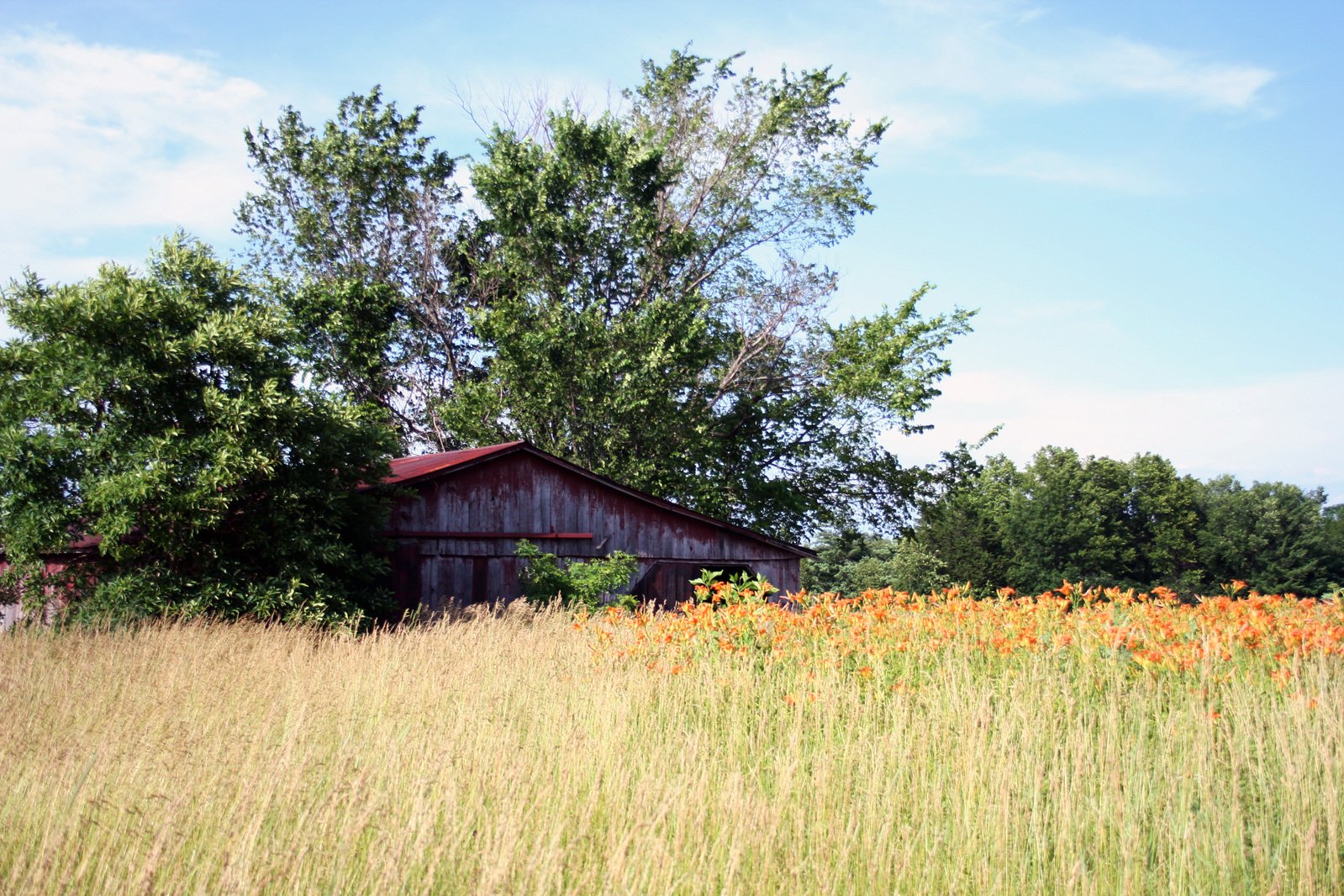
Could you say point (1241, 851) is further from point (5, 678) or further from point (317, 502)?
point (317, 502)

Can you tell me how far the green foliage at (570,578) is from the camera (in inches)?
740

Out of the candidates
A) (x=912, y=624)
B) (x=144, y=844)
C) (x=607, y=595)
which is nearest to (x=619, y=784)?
(x=144, y=844)

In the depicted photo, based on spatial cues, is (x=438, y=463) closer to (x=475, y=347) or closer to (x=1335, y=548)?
(x=475, y=347)

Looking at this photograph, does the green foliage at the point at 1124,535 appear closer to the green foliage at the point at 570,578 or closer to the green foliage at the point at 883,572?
the green foliage at the point at 883,572

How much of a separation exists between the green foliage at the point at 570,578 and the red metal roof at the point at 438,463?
200 cm

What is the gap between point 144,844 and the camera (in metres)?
4.14

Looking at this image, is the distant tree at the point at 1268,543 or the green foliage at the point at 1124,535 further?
the distant tree at the point at 1268,543

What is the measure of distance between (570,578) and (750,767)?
46.1 feet

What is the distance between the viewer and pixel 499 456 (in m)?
20.8

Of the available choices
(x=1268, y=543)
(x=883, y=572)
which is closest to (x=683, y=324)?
(x=883, y=572)

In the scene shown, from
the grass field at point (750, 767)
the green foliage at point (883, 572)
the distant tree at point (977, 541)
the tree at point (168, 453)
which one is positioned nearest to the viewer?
the grass field at point (750, 767)

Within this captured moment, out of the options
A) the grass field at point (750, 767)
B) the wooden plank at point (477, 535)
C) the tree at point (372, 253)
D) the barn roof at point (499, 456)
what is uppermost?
the tree at point (372, 253)

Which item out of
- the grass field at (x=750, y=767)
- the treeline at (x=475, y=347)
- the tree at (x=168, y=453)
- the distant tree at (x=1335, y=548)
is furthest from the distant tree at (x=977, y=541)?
the grass field at (x=750, y=767)

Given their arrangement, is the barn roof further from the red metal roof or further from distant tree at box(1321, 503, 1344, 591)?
distant tree at box(1321, 503, 1344, 591)
